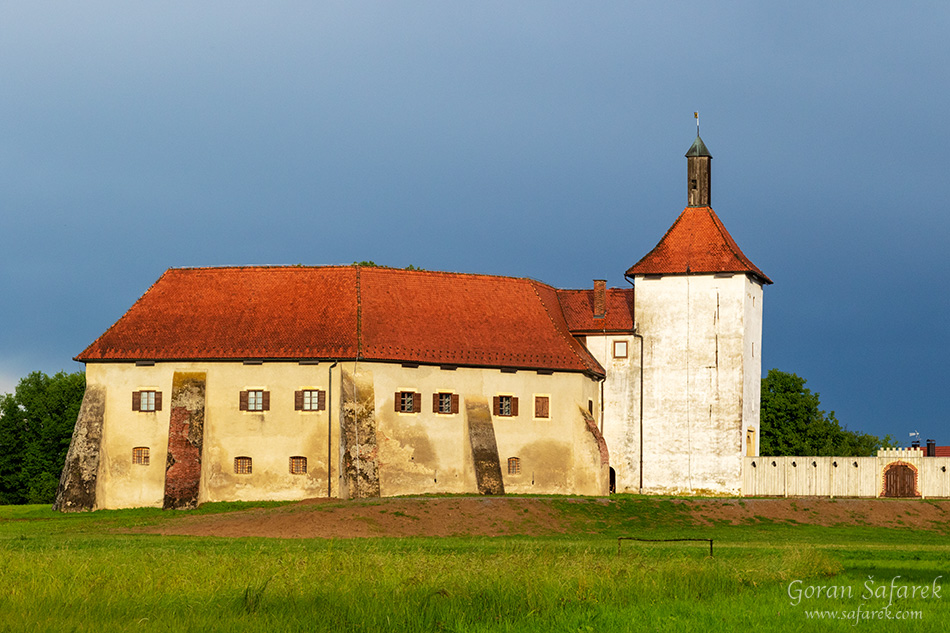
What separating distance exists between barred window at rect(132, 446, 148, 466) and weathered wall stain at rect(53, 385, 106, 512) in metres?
1.49

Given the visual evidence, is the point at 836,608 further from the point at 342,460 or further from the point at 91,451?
the point at 91,451

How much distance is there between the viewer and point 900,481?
5622cm

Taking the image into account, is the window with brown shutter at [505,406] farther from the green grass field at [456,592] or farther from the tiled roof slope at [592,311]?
the green grass field at [456,592]

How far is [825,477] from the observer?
5659 centimetres

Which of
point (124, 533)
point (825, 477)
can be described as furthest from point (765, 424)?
point (124, 533)

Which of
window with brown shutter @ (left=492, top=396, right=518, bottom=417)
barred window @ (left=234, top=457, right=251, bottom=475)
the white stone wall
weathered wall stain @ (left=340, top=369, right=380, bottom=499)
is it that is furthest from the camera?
the white stone wall

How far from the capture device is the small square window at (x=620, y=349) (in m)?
58.8

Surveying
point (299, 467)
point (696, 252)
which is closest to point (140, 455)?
point (299, 467)

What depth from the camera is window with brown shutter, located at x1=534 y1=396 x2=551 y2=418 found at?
53969mm

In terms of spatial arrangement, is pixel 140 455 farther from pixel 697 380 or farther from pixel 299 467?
pixel 697 380

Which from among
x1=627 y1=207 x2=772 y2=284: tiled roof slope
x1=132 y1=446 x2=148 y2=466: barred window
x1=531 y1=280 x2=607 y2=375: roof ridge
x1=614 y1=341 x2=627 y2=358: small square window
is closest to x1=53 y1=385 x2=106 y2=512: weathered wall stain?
x1=132 y1=446 x2=148 y2=466: barred window

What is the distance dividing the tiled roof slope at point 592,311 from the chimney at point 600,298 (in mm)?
214

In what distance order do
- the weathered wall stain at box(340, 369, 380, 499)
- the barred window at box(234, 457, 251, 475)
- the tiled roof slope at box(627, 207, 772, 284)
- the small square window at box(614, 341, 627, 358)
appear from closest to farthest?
the weathered wall stain at box(340, 369, 380, 499), the barred window at box(234, 457, 251, 475), the tiled roof slope at box(627, 207, 772, 284), the small square window at box(614, 341, 627, 358)

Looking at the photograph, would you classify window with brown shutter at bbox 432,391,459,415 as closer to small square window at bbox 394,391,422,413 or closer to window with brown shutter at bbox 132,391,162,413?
small square window at bbox 394,391,422,413
